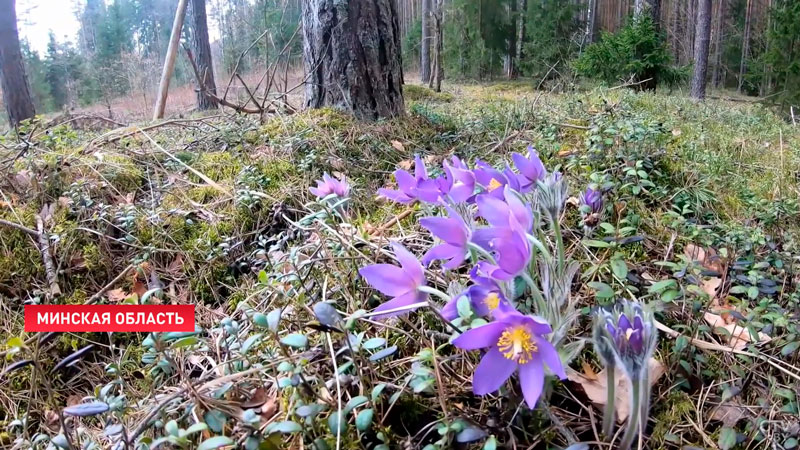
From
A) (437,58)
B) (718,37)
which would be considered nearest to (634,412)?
(437,58)

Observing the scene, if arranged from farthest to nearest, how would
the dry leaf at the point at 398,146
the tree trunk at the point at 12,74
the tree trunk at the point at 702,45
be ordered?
the tree trunk at the point at 702,45
the tree trunk at the point at 12,74
the dry leaf at the point at 398,146

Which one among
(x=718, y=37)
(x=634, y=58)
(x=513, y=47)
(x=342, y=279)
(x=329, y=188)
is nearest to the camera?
(x=342, y=279)

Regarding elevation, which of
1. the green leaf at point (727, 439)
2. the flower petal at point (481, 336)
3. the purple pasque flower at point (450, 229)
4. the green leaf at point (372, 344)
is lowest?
the green leaf at point (727, 439)

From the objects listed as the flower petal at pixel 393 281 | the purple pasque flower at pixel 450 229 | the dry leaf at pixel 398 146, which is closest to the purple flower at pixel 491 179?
the purple pasque flower at pixel 450 229

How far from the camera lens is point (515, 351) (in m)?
0.70

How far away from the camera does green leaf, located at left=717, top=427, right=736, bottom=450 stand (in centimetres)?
86

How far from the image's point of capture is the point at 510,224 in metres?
0.80

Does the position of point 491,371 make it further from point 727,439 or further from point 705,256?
point 705,256

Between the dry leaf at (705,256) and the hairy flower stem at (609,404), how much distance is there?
815 mm

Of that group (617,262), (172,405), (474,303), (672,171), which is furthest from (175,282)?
(672,171)

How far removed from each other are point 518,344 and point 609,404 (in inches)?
8.3

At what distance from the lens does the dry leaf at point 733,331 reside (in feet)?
3.62

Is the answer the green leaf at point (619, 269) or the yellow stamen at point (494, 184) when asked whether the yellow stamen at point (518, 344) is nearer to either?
the yellow stamen at point (494, 184)

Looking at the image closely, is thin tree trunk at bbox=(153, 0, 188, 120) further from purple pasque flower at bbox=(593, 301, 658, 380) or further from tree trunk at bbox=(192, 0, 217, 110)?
tree trunk at bbox=(192, 0, 217, 110)
